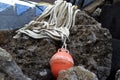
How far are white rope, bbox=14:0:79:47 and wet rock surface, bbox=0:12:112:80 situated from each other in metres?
0.07

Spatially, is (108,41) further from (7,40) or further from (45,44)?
(7,40)

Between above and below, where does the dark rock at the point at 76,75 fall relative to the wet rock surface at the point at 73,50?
above

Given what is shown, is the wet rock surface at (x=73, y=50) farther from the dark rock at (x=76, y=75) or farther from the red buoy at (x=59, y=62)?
the dark rock at (x=76, y=75)

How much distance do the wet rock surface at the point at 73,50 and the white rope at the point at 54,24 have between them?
7 centimetres

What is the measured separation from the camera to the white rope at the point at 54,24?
4.18 m

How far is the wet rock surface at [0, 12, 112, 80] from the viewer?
387cm

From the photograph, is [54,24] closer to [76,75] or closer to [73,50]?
[73,50]

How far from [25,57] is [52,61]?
0.92ft

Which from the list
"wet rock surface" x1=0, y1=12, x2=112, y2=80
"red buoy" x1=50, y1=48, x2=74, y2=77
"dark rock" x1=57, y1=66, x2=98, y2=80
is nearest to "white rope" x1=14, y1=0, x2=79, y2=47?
"wet rock surface" x1=0, y1=12, x2=112, y2=80

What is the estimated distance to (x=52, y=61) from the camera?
382 centimetres

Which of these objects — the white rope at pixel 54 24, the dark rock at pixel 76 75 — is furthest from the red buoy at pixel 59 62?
the dark rock at pixel 76 75

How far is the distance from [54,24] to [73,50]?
495 mm

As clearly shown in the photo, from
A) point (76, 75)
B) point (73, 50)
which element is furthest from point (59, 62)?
point (76, 75)

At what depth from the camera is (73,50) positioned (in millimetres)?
4121
